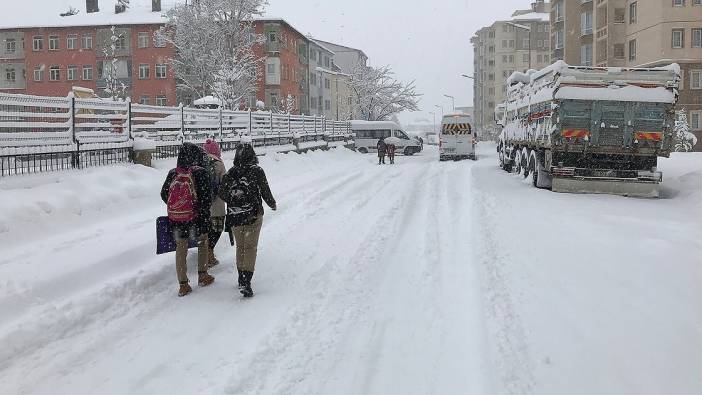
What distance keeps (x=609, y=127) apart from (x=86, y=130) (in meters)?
12.0

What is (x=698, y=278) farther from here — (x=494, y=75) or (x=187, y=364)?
(x=494, y=75)

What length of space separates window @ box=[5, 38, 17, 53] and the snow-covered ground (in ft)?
216

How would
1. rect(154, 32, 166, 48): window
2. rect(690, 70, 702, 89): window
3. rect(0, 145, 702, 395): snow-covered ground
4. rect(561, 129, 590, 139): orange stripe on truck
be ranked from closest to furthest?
rect(0, 145, 702, 395): snow-covered ground, rect(561, 129, 590, 139): orange stripe on truck, rect(690, 70, 702, 89): window, rect(154, 32, 166, 48): window

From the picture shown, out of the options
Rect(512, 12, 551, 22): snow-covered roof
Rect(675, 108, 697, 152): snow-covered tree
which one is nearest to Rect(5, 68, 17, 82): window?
Rect(675, 108, 697, 152): snow-covered tree

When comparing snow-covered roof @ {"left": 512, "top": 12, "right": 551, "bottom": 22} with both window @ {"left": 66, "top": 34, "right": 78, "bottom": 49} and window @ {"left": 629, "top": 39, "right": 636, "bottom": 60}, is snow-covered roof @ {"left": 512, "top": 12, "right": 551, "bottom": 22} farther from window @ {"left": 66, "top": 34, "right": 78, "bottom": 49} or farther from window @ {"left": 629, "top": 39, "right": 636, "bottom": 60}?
window @ {"left": 66, "top": 34, "right": 78, "bottom": 49}

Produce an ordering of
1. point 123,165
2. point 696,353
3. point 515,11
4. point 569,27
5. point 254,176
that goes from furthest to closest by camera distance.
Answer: point 515,11 < point 569,27 < point 123,165 < point 254,176 < point 696,353

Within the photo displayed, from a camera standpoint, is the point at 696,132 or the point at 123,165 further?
the point at 696,132

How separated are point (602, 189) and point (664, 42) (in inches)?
1209

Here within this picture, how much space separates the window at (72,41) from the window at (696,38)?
188ft

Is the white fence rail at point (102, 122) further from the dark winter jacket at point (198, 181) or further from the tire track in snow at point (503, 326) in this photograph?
the tire track in snow at point (503, 326)

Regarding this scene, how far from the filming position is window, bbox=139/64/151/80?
209 feet

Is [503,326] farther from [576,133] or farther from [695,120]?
[695,120]

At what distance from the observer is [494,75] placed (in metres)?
125

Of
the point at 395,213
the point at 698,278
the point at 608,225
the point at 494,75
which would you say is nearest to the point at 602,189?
the point at 608,225
